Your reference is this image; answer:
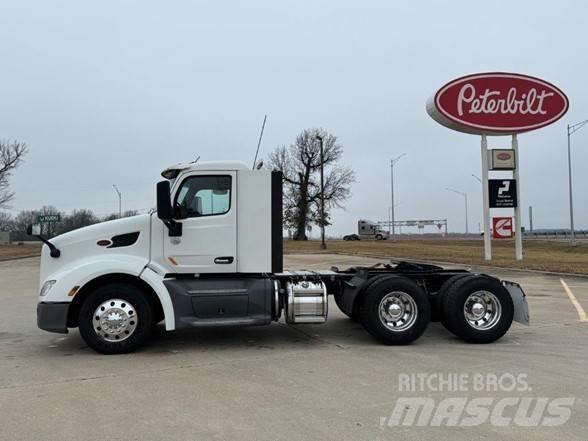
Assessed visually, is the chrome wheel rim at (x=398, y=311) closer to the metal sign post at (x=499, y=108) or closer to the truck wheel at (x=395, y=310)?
the truck wheel at (x=395, y=310)

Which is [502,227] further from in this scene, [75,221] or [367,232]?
[367,232]

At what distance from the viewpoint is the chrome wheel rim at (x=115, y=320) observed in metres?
7.26

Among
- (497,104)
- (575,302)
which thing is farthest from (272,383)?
(497,104)

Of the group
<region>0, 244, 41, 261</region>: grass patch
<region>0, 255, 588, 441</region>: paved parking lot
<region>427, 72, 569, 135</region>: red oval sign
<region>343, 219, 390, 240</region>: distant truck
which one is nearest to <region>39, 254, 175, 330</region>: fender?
<region>0, 255, 588, 441</region>: paved parking lot

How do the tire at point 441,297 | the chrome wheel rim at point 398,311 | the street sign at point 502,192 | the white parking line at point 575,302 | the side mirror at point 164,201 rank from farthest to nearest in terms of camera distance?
the street sign at point 502,192 → the white parking line at point 575,302 → the tire at point 441,297 → the chrome wheel rim at point 398,311 → the side mirror at point 164,201

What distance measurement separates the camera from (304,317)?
7887 mm

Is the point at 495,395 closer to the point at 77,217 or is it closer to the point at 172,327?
the point at 172,327

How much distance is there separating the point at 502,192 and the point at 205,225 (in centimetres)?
2086

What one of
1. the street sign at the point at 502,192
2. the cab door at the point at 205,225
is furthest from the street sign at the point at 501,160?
the cab door at the point at 205,225

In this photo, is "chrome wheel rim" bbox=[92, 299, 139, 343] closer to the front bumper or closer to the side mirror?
the front bumper

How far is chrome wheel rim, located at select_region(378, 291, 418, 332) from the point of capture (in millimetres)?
7844

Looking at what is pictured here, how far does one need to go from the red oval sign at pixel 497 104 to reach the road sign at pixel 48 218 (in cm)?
1937

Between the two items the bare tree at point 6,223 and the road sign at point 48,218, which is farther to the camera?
the bare tree at point 6,223

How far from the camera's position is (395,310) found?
7.89m
